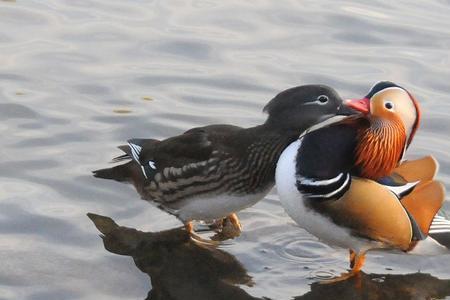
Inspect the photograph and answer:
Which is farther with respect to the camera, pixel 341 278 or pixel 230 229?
pixel 230 229

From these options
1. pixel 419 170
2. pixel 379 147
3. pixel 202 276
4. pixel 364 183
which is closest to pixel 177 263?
pixel 202 276

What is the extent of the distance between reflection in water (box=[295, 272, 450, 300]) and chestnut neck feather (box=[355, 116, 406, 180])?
58 cm

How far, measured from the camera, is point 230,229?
643 centimetres

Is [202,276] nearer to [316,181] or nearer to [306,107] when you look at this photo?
[316,181]

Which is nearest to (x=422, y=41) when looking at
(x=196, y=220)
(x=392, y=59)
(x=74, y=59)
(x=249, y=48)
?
(x=392, y=59)

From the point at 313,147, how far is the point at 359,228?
468mm

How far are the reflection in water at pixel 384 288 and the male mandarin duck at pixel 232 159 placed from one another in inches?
26.0

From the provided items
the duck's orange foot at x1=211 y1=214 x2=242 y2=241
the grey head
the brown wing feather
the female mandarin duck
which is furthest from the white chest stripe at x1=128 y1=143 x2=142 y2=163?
the brown wing feather

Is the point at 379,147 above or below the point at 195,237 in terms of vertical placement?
above

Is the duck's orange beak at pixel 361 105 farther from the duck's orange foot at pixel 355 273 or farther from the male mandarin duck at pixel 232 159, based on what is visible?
the duck's orange foot at pixel 355 273

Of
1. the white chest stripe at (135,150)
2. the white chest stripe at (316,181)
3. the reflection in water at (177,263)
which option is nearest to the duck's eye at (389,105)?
the white chest stripe at (316,181)

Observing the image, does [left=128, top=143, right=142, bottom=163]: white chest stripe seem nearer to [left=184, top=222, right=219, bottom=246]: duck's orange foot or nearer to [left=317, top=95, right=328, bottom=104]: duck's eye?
[left=184, top=222, right=219, bottom=246]: duck's orange foot

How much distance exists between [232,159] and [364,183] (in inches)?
33.4

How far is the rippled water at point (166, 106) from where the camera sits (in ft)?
19.0
